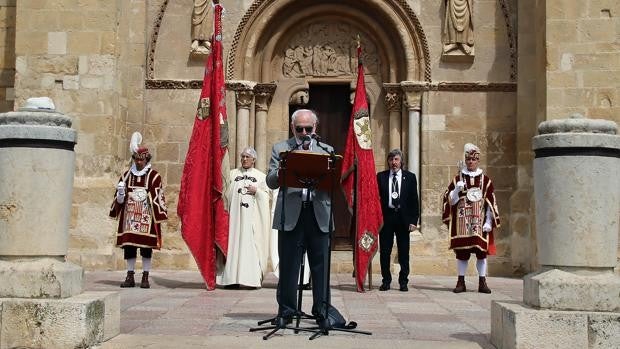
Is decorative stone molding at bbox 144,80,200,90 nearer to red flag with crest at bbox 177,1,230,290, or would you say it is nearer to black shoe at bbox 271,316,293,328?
red flag with crest at bbox 177,1,230,290

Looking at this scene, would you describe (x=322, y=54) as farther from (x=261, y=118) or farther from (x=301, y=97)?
(x=261, y=118)

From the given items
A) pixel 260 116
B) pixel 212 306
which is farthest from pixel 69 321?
pixel 260 116

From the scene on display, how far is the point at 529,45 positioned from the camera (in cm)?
1195

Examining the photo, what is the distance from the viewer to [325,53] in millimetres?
12898

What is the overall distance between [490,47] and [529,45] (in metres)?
0.62

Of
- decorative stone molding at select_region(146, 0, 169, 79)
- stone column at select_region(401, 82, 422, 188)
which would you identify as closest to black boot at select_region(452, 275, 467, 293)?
stone column at select_region(401, 82, 422, 188)

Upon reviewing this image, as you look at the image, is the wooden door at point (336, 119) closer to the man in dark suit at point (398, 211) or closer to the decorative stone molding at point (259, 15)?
the decorative stone molding at point (259, 15)

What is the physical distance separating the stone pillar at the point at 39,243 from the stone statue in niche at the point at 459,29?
8.24 metres

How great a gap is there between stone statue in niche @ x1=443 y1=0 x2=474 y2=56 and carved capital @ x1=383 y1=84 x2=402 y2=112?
97 centimetres

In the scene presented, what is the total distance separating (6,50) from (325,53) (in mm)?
5421

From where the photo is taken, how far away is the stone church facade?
11414 millimetres

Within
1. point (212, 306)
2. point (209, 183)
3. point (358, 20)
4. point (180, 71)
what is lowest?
point (212, 306)

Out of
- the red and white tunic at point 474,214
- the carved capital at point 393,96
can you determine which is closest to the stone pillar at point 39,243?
the red and white tunic at point 474,214

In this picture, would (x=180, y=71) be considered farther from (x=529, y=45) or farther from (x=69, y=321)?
(x=69, y=321)
